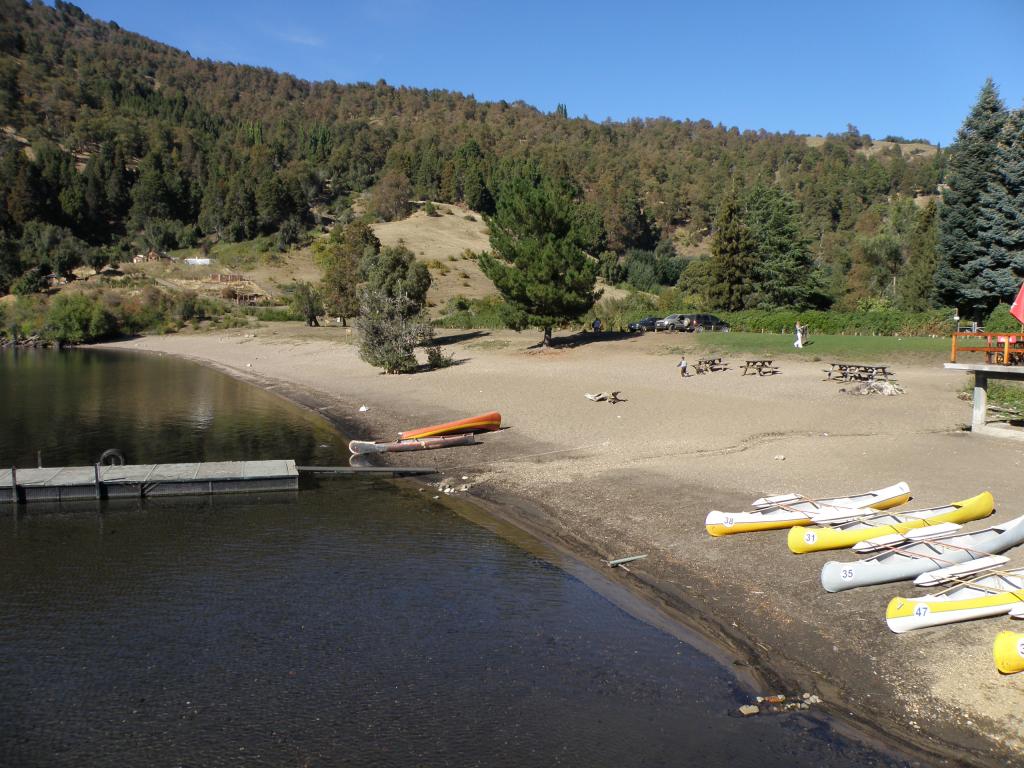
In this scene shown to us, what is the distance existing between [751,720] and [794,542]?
462cm

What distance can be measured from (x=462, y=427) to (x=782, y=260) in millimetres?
43539

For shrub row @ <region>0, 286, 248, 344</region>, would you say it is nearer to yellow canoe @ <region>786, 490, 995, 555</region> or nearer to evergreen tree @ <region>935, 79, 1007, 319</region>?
evergreen tree @ <region>935, 79, 1007, 319</region>

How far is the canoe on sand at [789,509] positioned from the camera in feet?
46.6

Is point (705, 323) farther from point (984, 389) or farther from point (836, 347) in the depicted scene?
point (984, 389)

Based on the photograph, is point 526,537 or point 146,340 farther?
point 146,340

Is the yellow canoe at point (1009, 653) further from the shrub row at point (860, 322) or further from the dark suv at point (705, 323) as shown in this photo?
the dark suv at point (705, 323)

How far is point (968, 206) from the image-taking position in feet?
152

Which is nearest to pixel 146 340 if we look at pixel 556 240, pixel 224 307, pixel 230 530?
pixel 224 307

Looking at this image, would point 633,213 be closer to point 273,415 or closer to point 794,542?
point 273,415

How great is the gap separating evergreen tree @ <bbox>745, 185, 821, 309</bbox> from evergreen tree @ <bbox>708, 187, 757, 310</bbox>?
0.63 m

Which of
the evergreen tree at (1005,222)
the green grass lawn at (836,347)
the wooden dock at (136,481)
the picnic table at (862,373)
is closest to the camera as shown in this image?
the wooden dock at (136,481)

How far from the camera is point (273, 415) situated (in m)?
32.6

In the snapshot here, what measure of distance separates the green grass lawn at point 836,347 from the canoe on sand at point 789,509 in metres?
23.7

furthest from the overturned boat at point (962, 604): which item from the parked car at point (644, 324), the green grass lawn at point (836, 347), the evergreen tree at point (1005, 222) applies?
the parked car at point (644, 324)
